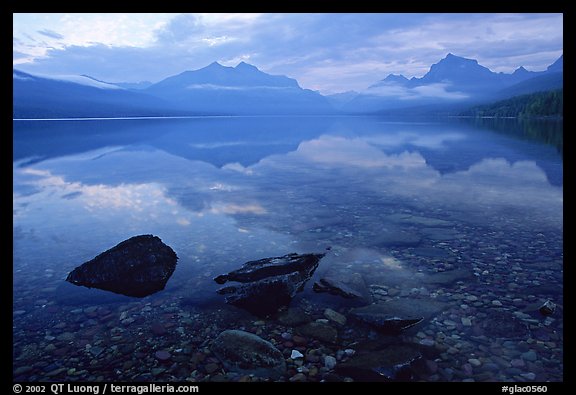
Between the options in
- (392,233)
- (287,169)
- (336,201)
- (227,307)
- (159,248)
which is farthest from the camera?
(287,169)

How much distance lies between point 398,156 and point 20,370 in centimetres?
5425

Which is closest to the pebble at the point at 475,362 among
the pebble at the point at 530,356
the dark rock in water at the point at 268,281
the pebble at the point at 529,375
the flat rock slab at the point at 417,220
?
the pebble at the point at 529,375

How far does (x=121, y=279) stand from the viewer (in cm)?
1380

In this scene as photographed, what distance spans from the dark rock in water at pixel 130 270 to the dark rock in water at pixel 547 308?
12618 millimetres

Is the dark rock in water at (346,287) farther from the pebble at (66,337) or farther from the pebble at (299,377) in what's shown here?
the pebble at (66,337)

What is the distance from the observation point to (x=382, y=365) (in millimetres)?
8961

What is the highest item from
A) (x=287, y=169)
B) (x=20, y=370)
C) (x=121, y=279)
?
(x=287, y=169)

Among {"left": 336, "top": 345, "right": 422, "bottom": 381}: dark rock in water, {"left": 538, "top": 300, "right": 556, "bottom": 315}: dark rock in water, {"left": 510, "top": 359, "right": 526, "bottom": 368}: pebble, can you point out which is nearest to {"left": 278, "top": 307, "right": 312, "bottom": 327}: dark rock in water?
{"left": 336, "top": 345, "right": 422, "bottom": 381}: dark rock in water

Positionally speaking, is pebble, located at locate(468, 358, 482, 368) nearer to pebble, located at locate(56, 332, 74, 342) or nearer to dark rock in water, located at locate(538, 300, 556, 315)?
dark rock in water, located at locate(538, 300, 556, 315)

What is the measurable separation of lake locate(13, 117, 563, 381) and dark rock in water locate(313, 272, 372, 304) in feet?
0.59

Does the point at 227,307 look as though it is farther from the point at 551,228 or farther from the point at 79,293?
the point at 551,228

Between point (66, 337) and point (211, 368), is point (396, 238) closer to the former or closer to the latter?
point (211, 368)

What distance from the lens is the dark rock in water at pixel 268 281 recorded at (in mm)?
12047
